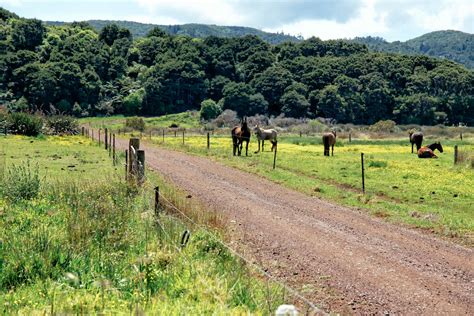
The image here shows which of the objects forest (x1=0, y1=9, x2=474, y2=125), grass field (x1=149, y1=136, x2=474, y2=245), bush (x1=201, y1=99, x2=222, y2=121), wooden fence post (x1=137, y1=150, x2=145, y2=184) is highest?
forest (x1=0, y1=9, x2=474, y2=125)

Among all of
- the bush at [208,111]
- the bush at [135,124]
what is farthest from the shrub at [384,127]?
the bush at [135,124]

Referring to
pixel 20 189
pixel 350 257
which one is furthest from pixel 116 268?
pixel 20 189

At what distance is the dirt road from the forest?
92568mm

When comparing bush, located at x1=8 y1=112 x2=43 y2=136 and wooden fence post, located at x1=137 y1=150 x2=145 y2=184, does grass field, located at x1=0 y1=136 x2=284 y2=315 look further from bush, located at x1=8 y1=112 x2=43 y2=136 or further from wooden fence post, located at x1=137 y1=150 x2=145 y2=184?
bush, located at x1=8 y1=112 x2=43 y2=136

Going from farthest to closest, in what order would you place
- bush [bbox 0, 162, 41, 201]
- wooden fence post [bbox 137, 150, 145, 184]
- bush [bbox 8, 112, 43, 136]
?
bush [bbox 8, 112, 43, 136], wooden fence post [bbox 137, 150, 145, 184], bush [bbox 0, 162, 41, 201]

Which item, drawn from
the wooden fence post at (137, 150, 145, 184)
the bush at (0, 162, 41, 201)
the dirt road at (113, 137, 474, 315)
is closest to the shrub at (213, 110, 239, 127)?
the dirt road at (113, 137, 474, 315)

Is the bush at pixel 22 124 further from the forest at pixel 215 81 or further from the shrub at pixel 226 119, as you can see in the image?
the forest at pixel 215 81

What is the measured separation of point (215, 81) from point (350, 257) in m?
117

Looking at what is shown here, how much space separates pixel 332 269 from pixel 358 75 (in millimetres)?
120831

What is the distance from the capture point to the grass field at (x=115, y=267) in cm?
574

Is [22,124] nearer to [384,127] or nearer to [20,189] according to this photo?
[20,189]

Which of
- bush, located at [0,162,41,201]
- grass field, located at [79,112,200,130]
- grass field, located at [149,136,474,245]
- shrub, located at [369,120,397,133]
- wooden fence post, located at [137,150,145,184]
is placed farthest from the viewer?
grass field, located at [79,112,200,130]

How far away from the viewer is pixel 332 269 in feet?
31.1

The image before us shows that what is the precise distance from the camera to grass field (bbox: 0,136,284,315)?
18.8 feet
